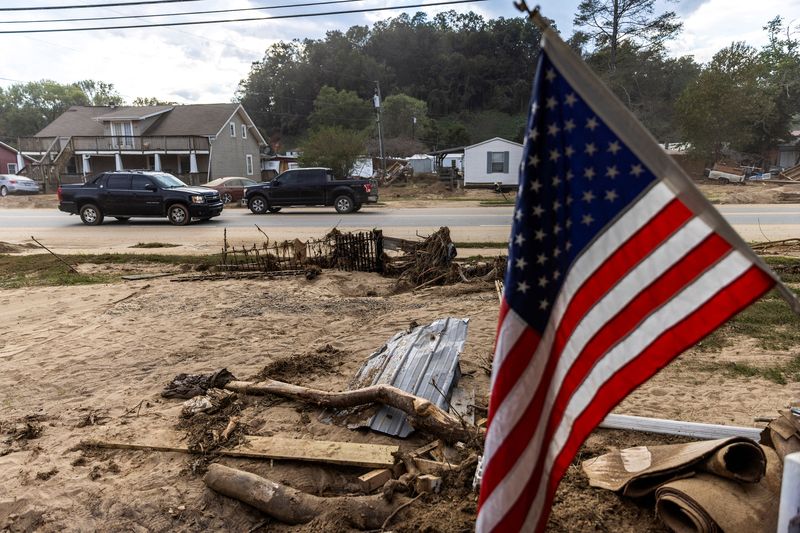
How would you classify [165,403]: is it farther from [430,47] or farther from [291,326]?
[430,47]

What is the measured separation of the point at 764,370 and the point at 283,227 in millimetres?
14762

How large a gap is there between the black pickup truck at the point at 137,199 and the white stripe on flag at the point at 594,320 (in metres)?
18.7

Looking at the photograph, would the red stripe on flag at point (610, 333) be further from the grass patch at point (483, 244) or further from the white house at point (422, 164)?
the white house at point (422, 164)

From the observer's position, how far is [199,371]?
606 cm

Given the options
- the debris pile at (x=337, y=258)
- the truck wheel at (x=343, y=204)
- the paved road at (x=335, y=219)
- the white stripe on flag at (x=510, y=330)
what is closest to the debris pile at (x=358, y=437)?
the white stripe on flag at (x=510, y=330)

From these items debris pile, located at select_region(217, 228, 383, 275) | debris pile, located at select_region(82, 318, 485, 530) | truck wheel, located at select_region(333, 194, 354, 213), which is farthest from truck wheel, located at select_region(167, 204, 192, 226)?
debris pile, located at select_region(82, 318, 485, 530)

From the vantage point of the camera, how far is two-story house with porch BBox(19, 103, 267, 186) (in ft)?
136

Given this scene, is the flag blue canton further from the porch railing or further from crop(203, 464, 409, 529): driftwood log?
the porch railing

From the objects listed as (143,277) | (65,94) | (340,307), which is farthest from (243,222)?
(65,94)

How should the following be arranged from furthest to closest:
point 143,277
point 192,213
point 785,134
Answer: point 785,134 < point 192,213 < point 143,277

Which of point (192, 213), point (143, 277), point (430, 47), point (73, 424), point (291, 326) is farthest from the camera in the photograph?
point (430, 47)

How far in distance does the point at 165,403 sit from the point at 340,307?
3.56 meters

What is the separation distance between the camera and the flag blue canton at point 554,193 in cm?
214

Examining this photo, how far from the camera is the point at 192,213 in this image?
19234mm
